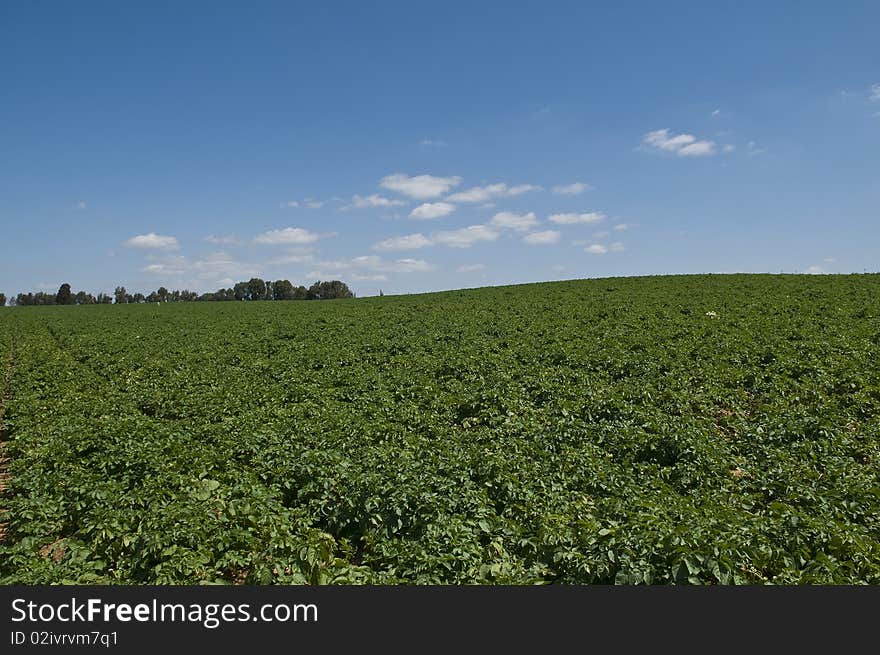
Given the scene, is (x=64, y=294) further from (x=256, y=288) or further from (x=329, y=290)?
(x=329, y=290)

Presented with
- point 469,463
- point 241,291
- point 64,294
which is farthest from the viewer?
point 241,291

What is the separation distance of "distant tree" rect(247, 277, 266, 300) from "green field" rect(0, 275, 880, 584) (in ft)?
369

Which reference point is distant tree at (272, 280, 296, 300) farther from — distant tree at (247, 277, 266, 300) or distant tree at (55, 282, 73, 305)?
distant tree at (55, 282, 73, 305)

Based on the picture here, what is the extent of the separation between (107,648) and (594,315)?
25.4m

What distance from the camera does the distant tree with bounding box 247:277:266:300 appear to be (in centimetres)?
12925

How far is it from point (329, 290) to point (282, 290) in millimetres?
11511

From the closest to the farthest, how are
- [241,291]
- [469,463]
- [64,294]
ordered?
[469,463] → [64,294] → [241,291]

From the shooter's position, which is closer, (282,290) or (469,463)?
(469,463)

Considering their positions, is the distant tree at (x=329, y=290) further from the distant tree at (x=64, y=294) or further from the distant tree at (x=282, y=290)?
the distant tree at (x=64, y=294)

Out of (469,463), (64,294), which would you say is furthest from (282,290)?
(469,463)

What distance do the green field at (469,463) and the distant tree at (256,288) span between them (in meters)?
112

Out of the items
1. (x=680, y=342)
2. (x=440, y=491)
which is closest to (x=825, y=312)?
(x=680, y=342)

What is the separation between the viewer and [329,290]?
12675 centimetres

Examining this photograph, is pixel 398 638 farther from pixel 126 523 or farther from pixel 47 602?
pixel 126 523
